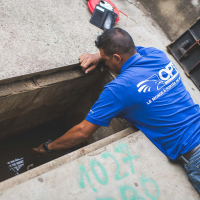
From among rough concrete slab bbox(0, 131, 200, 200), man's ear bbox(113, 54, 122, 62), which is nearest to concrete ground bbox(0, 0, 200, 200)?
rough concrete slab bbox(0, 131, 200, 200)

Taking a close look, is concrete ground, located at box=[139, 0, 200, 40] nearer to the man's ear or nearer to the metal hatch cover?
the metal hatch cover

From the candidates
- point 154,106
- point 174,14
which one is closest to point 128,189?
point 154,106

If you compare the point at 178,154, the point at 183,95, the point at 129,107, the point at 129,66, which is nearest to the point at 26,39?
the point at 129,66

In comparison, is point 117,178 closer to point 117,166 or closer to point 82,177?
point 117,166

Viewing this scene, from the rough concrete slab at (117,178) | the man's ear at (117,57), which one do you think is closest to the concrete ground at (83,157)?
the rough concrete slab at (117,178)

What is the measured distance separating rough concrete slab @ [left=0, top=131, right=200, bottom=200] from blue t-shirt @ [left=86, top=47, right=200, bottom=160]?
0.17m

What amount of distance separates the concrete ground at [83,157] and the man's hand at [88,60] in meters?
0.13

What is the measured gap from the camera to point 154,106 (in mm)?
1938

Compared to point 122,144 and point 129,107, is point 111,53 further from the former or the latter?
point 122,144

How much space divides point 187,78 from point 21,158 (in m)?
3.10

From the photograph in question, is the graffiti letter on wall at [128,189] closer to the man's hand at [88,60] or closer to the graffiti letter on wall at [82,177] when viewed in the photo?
the graffiti letter on wall at [82,177]

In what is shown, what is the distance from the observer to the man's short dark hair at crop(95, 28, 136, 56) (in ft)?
6.84

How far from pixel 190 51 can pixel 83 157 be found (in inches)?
108

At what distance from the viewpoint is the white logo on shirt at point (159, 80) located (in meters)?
1.90
